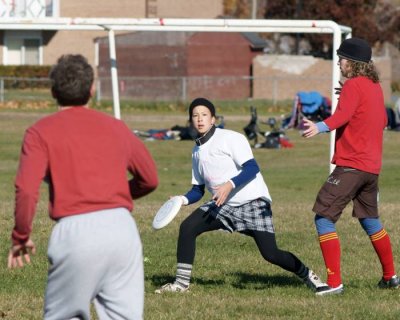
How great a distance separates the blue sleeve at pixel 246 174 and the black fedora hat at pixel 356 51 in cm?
113

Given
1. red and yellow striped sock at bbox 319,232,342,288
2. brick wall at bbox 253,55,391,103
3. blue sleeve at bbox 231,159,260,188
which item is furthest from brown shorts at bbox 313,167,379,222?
brick wall at bbox 253,55,391,103

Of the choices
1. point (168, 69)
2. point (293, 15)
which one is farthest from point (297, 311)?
point (293, 15)

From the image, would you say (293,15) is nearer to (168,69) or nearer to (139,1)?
(139,1)

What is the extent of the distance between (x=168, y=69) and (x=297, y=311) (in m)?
45.3

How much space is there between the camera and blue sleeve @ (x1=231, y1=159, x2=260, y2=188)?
8.46 m

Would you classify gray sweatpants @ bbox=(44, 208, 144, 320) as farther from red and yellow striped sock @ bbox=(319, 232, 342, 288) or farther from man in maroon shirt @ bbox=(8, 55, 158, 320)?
red and yellow striped sock @ bbox=(319, 232, 342, 288)

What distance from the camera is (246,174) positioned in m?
8.52

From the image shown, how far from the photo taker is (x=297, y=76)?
5356 centimetres

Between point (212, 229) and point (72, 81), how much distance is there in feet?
12.5

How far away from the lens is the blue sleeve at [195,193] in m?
8.80

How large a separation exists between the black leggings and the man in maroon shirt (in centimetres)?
349

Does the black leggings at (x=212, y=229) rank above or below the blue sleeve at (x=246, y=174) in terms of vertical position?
below

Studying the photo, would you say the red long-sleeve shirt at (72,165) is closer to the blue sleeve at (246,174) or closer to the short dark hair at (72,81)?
the short dark hair at (72,81)

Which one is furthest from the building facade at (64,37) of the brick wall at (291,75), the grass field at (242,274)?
the grass field at (242,274)
